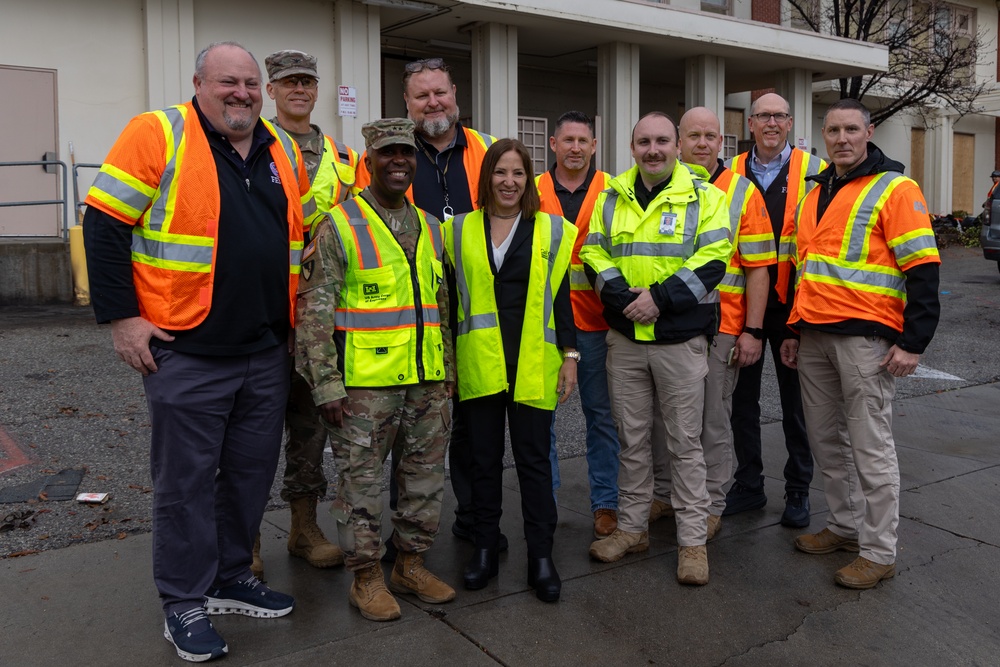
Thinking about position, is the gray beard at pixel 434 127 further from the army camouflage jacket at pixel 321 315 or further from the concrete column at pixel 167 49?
the concrete column at pixel 167 49

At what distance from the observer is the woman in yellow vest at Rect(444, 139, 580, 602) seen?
13.0 ft

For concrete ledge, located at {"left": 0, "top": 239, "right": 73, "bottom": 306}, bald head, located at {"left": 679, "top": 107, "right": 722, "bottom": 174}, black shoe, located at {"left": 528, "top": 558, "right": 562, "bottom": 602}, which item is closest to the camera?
black shoe, located at {"left": 528, "top": 558, "right": 562, "bottom": 602}

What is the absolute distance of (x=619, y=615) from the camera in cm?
373

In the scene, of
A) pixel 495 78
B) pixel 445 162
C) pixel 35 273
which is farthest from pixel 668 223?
pixel 495 78

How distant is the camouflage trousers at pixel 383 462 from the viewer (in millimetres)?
3672

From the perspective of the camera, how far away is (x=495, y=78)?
15203 mm

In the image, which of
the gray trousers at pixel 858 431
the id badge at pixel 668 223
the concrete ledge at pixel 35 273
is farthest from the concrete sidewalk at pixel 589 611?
the concrete ledge at pixel 35 273

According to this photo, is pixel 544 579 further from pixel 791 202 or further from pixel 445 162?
pixel 791 202

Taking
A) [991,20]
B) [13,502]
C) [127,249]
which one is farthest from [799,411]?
[991,20]

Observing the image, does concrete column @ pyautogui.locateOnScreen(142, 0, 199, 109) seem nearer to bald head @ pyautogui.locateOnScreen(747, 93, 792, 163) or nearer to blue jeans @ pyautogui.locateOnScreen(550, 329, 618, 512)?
bald head @ pyautogui.locateOnScreen(747, 93, 792, 163)

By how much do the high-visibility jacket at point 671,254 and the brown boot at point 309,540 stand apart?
168 centimetres

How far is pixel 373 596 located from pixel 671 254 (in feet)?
6.47

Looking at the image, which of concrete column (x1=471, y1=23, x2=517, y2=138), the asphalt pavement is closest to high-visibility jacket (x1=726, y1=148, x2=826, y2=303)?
the asphalt pavement

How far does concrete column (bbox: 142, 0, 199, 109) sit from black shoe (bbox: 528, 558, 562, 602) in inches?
410
